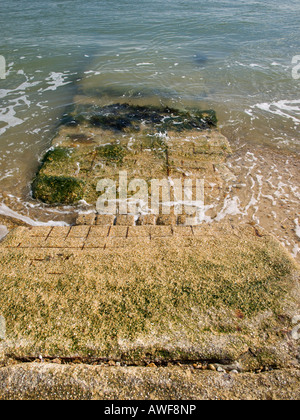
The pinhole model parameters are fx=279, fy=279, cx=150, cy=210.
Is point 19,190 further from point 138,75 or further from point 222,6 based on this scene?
point 222,6

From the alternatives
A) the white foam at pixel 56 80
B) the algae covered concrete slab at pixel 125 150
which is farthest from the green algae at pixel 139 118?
the white foam at pixel 56 80

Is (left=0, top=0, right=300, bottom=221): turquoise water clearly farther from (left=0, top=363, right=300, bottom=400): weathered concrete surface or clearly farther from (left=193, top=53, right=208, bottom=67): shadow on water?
(left=0, top=363, right=300, bottom=400): weathered concrete surface

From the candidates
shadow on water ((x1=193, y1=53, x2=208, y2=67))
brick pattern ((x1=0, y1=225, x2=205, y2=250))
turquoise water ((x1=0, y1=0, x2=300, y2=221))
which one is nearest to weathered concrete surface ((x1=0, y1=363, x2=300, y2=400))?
brick pattern ((x1=0, y1=225, x2=205, y2=250))

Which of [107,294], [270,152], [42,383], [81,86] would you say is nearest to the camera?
[42,383]

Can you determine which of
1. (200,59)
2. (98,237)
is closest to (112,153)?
(98,237)

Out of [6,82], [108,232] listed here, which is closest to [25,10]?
[6,82]

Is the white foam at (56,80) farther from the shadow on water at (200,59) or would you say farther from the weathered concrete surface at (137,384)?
the weathered concrete surface at (137,384)
